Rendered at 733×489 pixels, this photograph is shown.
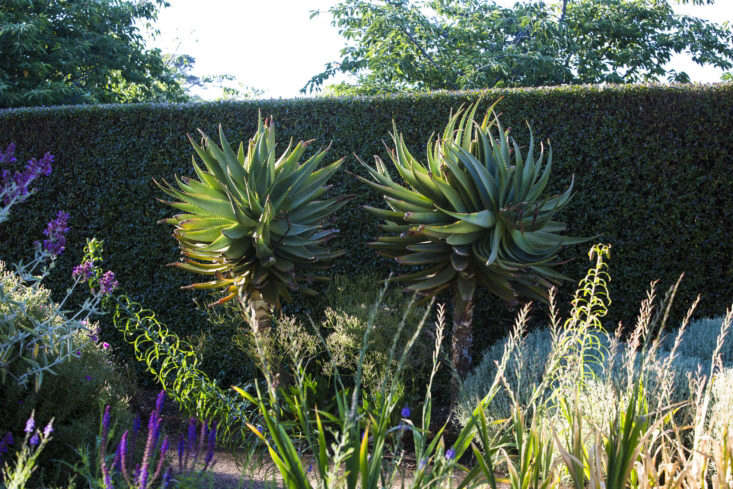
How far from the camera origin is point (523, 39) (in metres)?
13.9

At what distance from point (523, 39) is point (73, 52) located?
9383 millimetres

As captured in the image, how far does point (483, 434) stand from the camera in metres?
2.50

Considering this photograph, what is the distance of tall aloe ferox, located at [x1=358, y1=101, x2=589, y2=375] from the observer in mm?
4105

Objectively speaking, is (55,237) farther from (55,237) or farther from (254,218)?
(254,218)

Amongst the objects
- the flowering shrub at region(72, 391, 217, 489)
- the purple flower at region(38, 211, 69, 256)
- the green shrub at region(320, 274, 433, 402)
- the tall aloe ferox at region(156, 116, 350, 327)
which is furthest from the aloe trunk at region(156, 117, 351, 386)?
the flowering shrub at region(72, 391, 217, 489)

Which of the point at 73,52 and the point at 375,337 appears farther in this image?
the point at 73,52

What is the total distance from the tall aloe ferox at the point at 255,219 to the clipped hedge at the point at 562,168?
1302 mm

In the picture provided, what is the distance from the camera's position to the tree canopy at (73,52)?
444 inches

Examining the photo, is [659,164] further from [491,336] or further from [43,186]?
[43,186]

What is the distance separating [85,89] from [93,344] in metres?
10.5

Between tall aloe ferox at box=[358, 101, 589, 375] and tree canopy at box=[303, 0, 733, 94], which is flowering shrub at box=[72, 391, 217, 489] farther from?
tree canopy at box=[303, 0, 733, 94]

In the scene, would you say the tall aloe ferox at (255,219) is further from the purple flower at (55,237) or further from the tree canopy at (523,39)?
the tree canopy at (523,39)

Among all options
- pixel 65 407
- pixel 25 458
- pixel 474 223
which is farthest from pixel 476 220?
pixel 25 458

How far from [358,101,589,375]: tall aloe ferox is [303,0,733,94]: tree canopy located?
891cm
